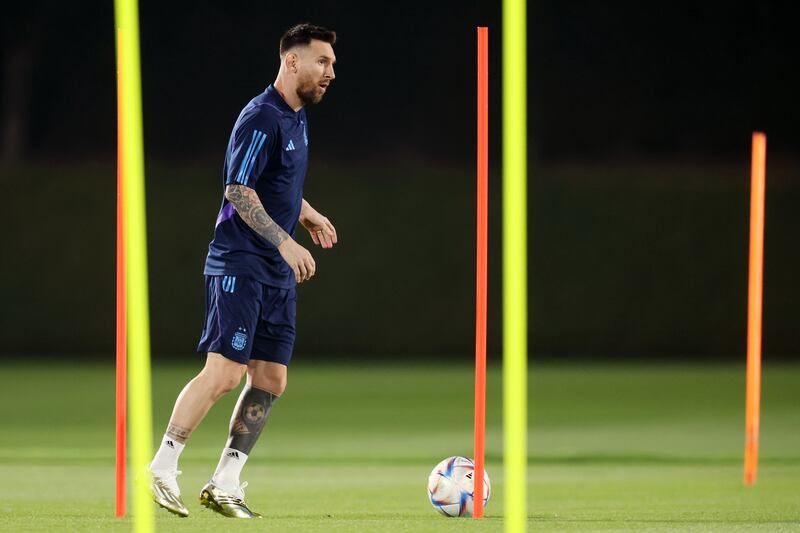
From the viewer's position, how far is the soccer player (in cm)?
466

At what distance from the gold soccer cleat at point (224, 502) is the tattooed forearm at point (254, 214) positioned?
885 millimetres

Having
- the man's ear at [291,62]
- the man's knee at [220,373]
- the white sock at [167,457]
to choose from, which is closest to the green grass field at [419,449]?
the white sock at [167,457]

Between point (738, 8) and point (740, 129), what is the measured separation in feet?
4.66

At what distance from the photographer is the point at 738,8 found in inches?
669

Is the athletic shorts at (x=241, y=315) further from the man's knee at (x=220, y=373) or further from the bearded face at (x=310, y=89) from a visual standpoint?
the bearded face at (x=310, y=89)

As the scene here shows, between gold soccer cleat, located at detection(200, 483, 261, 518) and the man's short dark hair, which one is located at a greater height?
the man's short dark hair

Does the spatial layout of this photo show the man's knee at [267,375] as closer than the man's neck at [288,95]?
No

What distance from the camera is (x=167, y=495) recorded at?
4641mm

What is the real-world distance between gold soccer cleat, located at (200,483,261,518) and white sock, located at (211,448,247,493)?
0.06ft

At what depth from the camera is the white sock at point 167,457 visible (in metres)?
4.67

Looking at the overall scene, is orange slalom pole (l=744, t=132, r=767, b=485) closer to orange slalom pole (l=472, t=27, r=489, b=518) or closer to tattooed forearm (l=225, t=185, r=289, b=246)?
orange slalom pole (l=472, t=27, r=489, b=518)

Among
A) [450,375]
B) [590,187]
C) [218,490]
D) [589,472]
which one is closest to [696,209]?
[590,187]

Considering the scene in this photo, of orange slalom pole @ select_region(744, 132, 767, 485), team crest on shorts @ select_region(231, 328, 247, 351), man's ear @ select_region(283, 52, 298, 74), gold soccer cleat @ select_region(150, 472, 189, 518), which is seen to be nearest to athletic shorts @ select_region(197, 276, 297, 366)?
team crest on shorts @ select_region(231, 328, 247, 351)

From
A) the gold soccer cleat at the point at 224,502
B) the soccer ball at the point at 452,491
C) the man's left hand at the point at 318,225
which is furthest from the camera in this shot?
the man's left hand at the point at 318,225
